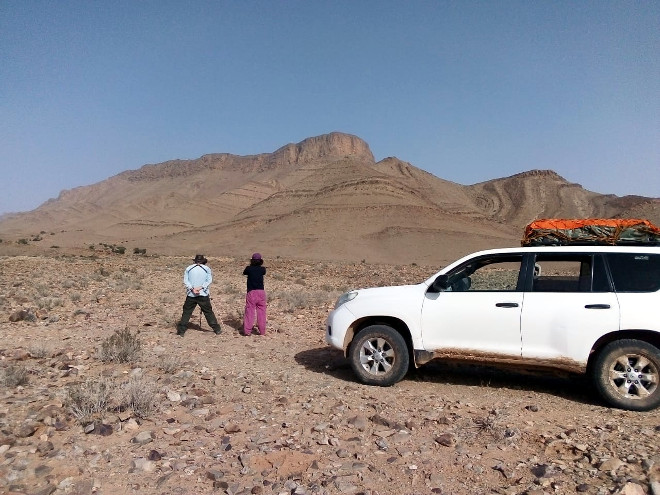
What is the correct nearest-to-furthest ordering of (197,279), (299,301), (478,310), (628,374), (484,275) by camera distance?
(628,374) < (478,310) < (484,275) < (197,279) < (299,301)

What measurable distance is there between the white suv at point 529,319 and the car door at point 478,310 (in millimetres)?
12

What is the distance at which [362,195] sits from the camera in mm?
77625

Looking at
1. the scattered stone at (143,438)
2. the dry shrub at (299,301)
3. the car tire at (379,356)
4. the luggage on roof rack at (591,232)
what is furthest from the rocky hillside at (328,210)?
the scattered stone at (143,438)

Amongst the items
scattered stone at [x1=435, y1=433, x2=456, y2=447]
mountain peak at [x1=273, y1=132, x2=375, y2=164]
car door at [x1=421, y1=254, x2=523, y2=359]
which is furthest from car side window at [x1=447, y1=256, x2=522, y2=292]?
mountain peak at [x1=273, y1=132, x2=375, y2=164]

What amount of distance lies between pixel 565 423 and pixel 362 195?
7333 cm

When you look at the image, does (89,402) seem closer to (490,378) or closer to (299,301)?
(490,378)

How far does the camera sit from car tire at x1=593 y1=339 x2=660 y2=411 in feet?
17.2

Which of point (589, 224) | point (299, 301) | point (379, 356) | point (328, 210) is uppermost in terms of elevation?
point (328, 210)

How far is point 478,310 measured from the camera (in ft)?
19.2

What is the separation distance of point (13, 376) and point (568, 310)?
251 inches

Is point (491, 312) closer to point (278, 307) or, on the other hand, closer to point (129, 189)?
point (278, 307)

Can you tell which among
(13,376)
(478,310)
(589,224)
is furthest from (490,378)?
(13,376)

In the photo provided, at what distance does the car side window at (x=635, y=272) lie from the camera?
5.43m

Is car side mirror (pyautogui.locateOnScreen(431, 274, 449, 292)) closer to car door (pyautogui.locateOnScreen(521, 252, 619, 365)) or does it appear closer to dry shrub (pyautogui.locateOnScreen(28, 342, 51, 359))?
car door (pyautogui.locateOnScreen(521, 252, 619, 365))
